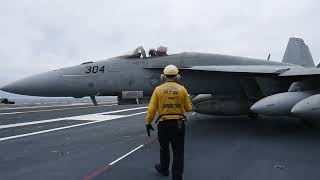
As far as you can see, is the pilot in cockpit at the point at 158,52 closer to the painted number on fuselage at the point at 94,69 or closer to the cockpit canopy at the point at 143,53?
the cockpit canopy at the point at 143,53

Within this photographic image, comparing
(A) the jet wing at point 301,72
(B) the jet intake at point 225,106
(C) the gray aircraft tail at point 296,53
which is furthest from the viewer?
(C) the gray aircraft tail at point 296,53

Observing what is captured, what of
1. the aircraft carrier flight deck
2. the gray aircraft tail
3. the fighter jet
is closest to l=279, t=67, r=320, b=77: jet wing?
the fighter jet

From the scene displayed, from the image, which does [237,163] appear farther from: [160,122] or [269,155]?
[160,122]

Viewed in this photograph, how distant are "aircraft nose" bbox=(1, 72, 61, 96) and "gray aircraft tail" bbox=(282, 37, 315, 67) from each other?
635 inches

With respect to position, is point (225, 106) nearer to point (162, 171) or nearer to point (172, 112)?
point (162, 171)

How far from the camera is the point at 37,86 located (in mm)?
9359

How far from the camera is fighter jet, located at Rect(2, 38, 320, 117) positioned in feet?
30.3

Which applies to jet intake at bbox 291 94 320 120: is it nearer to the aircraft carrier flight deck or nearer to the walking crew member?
the aircraft carrier flight deck

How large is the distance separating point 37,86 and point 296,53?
17.1 m

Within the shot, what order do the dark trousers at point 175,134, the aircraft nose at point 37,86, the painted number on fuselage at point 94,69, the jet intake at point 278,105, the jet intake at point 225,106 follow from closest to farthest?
the dark trousers at point 175,134
the jet intake at point 278,105
the aircraft nose at point 37,86
the painted number on fuselage at point 94,69
the jet intake at point 225,106

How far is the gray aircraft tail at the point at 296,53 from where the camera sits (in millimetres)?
20391

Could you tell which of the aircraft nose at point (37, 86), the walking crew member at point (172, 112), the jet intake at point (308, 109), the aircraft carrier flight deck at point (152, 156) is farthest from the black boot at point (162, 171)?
the aircraft nose at point (37, 86)

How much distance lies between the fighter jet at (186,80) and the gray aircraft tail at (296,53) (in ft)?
35.4

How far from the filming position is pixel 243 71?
9.59 m
